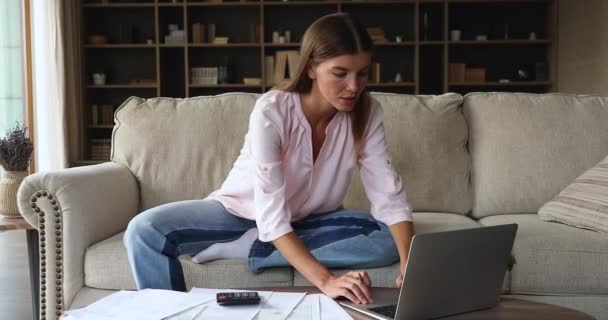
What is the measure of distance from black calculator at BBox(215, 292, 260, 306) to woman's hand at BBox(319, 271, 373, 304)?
179 millimetres

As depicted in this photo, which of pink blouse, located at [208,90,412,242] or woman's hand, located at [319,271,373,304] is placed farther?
pink blouse, located at [208,90,412,242]

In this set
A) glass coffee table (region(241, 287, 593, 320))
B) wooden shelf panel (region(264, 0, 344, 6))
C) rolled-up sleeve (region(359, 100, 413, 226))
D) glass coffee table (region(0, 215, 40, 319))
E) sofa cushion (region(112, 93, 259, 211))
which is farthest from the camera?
wooden shelf panel (region(264, 0, 344, 6))

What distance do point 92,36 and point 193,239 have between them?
4805 mm

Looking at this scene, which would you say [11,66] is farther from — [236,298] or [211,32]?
Result: [236,298]

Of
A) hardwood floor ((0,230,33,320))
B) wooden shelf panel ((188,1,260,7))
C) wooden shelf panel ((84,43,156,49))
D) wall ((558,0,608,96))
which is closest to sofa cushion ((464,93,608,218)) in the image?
hardwood floor ((0,230,33,320))

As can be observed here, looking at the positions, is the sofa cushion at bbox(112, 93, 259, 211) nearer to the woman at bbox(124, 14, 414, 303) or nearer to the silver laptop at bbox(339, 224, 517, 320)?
the woman at bbox(124, 14, 414, 303)

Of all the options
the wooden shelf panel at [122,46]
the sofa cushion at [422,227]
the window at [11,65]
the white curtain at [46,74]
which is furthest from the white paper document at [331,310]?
the wooden shelf panel at [122,46]

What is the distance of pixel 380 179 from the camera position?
72.0 inches

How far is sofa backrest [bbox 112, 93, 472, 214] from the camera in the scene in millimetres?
2459

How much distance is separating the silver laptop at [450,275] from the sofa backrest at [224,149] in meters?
1.18

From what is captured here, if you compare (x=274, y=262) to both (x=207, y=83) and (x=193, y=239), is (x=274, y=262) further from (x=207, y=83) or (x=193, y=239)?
(x=207, y=83)

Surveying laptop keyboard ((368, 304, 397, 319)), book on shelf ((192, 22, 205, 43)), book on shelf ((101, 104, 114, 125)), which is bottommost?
laptop keyboard ((368, 304, 397, 319))

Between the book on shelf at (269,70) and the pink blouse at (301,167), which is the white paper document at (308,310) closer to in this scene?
the pink blouse at (301,167)

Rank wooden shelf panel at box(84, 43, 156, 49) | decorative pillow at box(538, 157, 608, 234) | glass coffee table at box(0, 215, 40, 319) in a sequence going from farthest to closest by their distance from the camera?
wooden shelf panel at box(84, 43, 156, 49)
glass coffee table at box(0, 215, 40, 319)
decorative pillow at box(538, 157, 608, 234)
